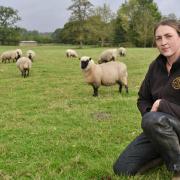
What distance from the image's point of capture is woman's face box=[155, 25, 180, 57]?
4.89m

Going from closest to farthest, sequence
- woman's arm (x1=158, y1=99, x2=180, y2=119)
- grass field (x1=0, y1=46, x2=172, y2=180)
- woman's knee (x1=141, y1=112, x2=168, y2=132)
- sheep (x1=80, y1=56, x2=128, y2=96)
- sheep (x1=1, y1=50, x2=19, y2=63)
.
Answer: woman's knee (x1=141, y1=112, x2=168, y2=132) → woman's arm (x1=158, y1=99, x2=180, y2=119) → grass field (x1=0, y1=46, x2=172, y2=180) → sheep (x1=80, y1=56, x2=128, y2=96) → sheep (x1=1, y1=50, x2=19, y2=63)

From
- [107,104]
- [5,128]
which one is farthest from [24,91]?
[5,128]

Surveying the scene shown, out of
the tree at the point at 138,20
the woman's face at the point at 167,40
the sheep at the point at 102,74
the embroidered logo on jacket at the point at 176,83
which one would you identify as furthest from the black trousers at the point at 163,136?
the tree at the point at 138,20

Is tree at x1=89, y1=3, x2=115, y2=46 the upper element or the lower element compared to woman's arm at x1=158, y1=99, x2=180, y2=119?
upper

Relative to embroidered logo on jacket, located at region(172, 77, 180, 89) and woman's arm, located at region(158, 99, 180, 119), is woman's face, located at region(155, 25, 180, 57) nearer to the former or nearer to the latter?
embroidered logo on jacket, located at region(172, 77, 180, 89)

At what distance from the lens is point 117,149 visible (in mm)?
6613

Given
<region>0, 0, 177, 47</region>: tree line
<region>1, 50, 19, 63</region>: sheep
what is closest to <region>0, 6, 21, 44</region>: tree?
<region>0, 0, 177, 47</region>: tree line

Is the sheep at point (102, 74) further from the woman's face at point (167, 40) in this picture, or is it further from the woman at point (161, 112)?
the woman's face at point (167, 40)

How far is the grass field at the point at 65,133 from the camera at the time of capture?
5.70 meters

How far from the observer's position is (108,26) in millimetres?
81438

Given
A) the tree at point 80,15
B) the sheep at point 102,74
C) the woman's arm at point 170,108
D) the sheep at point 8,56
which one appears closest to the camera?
the woman's arm at point 170,108

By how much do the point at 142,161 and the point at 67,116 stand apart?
4.23 metres

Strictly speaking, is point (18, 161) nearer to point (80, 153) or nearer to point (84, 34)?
point (80, 153)

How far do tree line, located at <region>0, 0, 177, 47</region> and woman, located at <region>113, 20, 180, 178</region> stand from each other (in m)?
70.1
